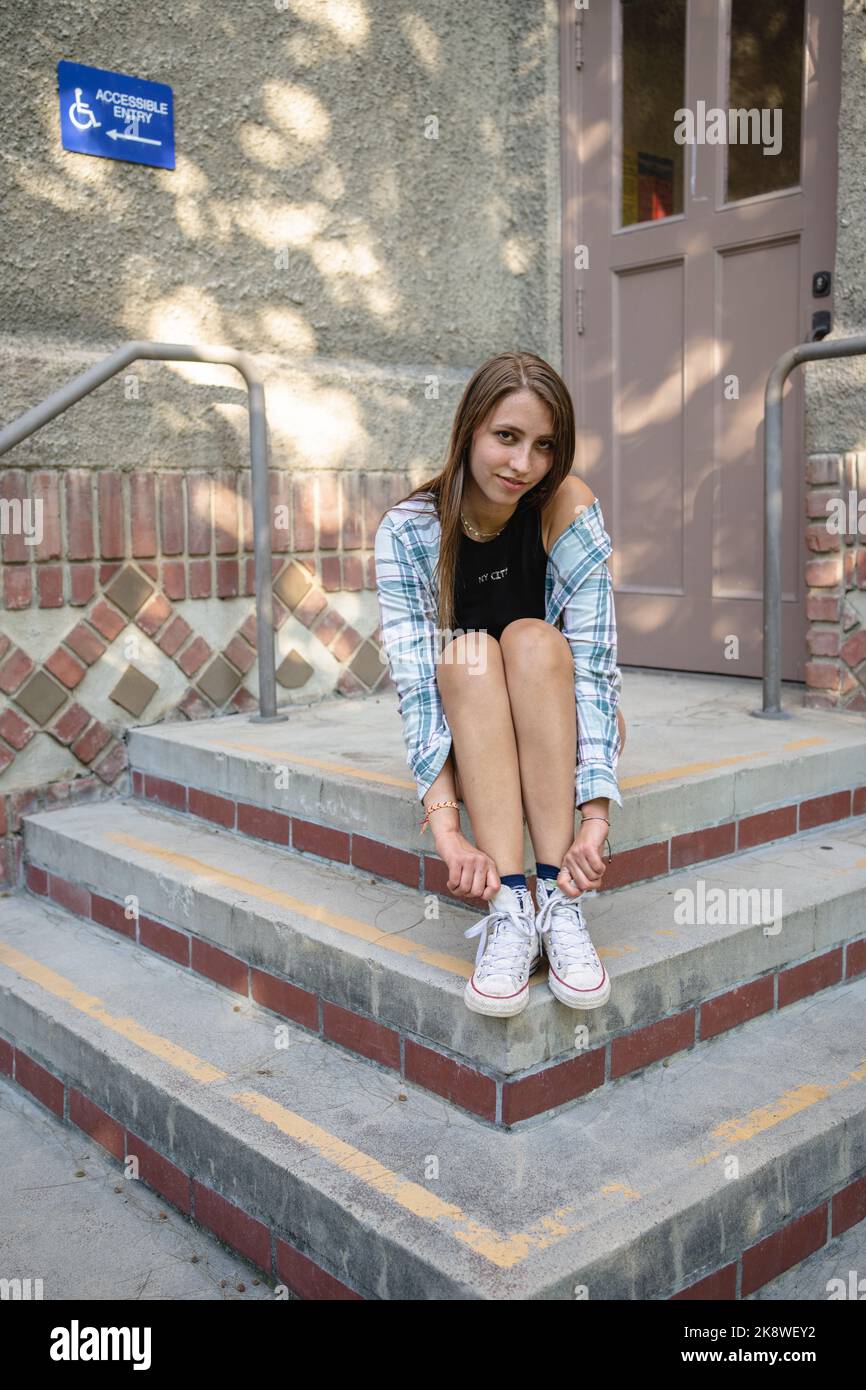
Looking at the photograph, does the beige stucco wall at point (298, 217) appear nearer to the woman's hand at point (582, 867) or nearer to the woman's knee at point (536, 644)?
the woman's knee at point (536, 644)

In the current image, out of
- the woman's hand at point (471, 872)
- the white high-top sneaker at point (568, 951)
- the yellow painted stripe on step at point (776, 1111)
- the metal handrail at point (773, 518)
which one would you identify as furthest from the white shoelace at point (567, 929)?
the metal handrail at point (773, 518)

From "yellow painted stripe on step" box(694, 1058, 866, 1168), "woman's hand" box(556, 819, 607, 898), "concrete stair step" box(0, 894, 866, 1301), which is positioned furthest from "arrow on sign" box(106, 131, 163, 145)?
"yellow painted stripe on step" box(694, 1058, 866, 1168)

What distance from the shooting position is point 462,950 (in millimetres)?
2023

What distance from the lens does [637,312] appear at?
380cm

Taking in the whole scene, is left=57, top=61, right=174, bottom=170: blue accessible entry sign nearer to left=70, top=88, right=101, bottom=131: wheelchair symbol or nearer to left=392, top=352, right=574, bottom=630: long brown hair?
left=70, top=88, right=101, bottom=131: wheelchair symbol

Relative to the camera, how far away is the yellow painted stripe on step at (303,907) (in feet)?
6.52

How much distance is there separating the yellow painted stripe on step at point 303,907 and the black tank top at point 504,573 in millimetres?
581

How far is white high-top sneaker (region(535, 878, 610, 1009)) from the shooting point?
5.87 feet

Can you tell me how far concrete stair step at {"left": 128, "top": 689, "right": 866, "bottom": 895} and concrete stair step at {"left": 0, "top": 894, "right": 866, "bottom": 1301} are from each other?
0.39 meters

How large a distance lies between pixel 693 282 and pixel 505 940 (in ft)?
8.23

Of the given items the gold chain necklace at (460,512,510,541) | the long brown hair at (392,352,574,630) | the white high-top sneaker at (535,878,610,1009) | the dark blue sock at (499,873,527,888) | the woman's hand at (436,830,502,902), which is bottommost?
the white high-top sneaker at (535,878,610,1009)

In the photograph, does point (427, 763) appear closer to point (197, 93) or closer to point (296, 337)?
point (296, 337)
